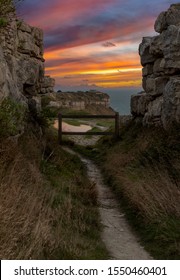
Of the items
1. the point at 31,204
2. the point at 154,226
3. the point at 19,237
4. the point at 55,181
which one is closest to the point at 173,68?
the point at 55,181

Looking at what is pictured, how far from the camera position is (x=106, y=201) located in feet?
45.1

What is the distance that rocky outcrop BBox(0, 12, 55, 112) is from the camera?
57.0ft

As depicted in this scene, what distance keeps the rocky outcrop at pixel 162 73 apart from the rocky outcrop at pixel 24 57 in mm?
5563

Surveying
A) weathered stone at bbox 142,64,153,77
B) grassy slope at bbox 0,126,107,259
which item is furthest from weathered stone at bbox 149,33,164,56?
grassy slope at bbox 0,126,107,259

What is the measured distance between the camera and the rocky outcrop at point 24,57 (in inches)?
684

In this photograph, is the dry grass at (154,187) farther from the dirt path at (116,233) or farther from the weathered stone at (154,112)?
the weathered stone at (154,112)

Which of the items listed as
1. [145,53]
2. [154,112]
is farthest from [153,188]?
[145,53]

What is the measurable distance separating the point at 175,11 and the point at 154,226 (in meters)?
14.1

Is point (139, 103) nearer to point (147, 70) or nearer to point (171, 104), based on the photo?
point (147, 70)

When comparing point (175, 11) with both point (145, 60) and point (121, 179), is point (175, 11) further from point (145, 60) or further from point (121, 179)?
point (121, 179)

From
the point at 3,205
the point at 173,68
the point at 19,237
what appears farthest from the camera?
the point at 173,68

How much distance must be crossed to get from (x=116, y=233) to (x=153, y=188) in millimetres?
1785

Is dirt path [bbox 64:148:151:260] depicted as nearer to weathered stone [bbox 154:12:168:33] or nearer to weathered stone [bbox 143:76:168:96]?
weathered stone [bbox 143:76:168:96]

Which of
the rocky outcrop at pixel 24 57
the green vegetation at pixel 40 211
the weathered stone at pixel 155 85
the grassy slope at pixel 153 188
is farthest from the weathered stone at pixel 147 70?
the green vegetation at pixel 40 211
